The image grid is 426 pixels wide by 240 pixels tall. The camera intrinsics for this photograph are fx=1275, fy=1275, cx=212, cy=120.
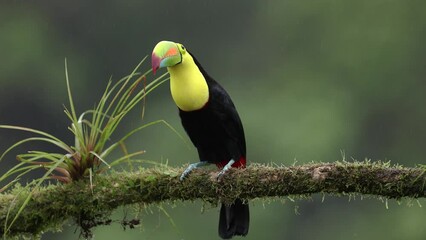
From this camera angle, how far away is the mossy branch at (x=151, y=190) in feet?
14.0

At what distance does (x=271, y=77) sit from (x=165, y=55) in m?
16.0

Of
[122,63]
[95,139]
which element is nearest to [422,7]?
[122,63]

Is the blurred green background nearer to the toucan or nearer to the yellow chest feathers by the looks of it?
the toucan

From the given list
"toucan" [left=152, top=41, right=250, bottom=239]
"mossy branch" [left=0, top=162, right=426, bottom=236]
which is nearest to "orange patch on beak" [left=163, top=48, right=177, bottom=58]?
"toucan" [left=152, top=41, right=250, bottom=239]

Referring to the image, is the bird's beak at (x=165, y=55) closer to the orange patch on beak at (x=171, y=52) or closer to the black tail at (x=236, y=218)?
the orange patch on beak at (x=171, y=52)

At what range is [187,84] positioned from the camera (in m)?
4.92

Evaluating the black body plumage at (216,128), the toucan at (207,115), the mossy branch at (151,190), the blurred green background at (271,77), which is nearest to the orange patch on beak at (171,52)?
the toucan at (207,115)

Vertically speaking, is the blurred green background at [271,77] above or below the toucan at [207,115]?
above

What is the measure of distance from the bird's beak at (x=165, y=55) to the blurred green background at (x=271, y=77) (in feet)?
33.7

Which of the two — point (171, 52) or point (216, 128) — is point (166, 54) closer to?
point (171, 52)

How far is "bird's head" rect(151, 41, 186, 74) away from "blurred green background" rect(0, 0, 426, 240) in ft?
33.6

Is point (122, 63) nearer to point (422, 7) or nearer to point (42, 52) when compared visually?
point (42, 52)

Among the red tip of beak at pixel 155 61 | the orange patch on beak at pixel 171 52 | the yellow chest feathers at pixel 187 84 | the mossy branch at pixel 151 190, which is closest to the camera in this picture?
the mossy branch at pixel 151 190

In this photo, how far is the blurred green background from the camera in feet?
55.6
